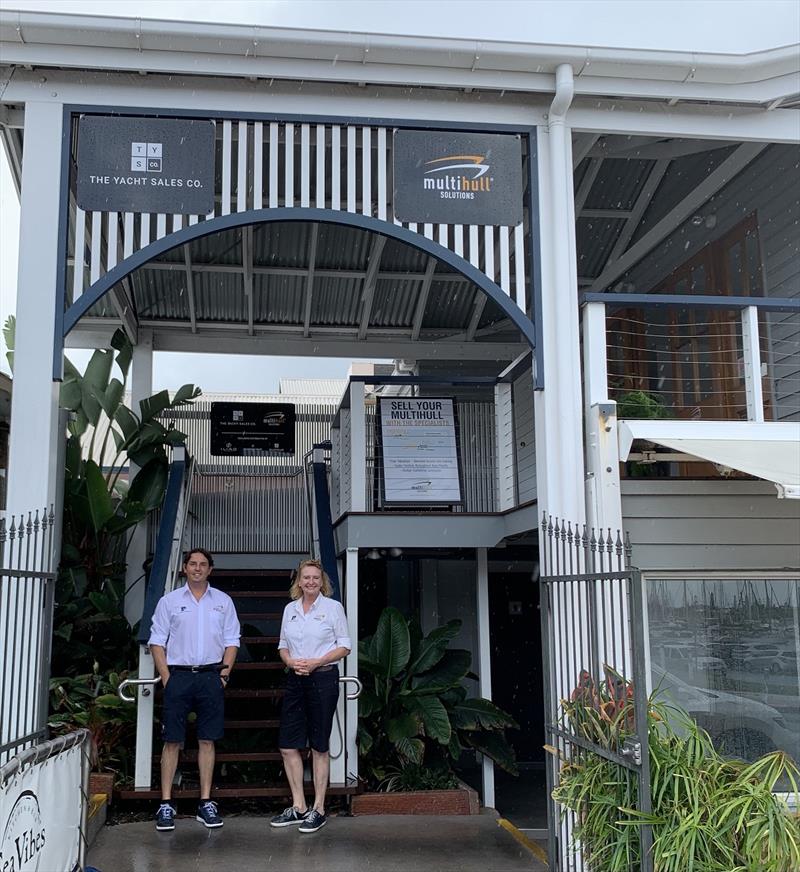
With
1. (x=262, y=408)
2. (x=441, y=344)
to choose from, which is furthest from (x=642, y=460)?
(x=262, y=408)

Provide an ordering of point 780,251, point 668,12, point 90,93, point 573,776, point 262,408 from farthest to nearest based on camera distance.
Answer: point 262,408 → point 668,12 → point 780,251 → point 90,93 → point 573,776

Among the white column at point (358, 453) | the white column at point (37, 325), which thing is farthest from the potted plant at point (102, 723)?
the white column at point (358, 453)

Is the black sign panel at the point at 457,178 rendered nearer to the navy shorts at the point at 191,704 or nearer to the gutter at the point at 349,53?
the gutter at the point at 349,53

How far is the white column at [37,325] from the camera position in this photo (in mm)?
6512

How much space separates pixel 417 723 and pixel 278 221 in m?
4.09

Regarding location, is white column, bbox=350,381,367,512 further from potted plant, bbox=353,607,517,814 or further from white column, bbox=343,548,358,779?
potted plant, bbox=353,607,517,814

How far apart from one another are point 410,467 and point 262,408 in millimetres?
3810

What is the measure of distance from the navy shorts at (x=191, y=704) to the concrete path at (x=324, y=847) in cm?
67

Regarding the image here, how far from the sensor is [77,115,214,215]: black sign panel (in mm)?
6871

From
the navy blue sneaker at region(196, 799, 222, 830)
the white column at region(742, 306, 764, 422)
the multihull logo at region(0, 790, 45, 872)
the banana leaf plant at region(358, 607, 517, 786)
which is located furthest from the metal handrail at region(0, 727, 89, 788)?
the white column at region(742, 306, 764, 422)

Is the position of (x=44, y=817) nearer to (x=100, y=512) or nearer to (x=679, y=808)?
(x=679, y=808)

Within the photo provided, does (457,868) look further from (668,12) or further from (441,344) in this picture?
(668,12)

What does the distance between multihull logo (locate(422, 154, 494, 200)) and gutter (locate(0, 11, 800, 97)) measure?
0.53 metres

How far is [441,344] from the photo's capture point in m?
12.9
